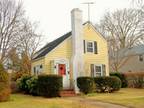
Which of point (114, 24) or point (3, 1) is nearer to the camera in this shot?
point (3, 1)

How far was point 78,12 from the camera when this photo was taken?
28531mm

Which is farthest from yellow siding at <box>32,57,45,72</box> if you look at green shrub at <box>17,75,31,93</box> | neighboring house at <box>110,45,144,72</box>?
neighboring house at <box>110,45,144,72</box>

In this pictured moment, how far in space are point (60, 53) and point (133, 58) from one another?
27520 mm

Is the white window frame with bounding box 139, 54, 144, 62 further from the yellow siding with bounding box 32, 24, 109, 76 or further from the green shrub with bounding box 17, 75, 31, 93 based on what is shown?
the green shrub with bounding box 17, 75, 31, 93

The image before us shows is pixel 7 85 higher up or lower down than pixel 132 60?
lower down

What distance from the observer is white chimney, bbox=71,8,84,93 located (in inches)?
1109

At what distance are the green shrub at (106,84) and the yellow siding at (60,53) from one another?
344 centimetres

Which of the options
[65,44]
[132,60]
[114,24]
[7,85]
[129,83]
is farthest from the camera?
[114,24]

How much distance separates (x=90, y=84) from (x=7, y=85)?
7246 millimetres

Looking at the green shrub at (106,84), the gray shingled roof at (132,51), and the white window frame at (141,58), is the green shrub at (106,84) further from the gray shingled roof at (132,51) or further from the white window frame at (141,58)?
the gray shingled roof at (132,51)

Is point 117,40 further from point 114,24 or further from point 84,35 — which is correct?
point 84,35

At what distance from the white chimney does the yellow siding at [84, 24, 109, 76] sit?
1.05 meters

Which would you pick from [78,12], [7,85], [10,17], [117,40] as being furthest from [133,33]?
[7,85]

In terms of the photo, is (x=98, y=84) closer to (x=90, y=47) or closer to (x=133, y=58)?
(x=90, y=47)
